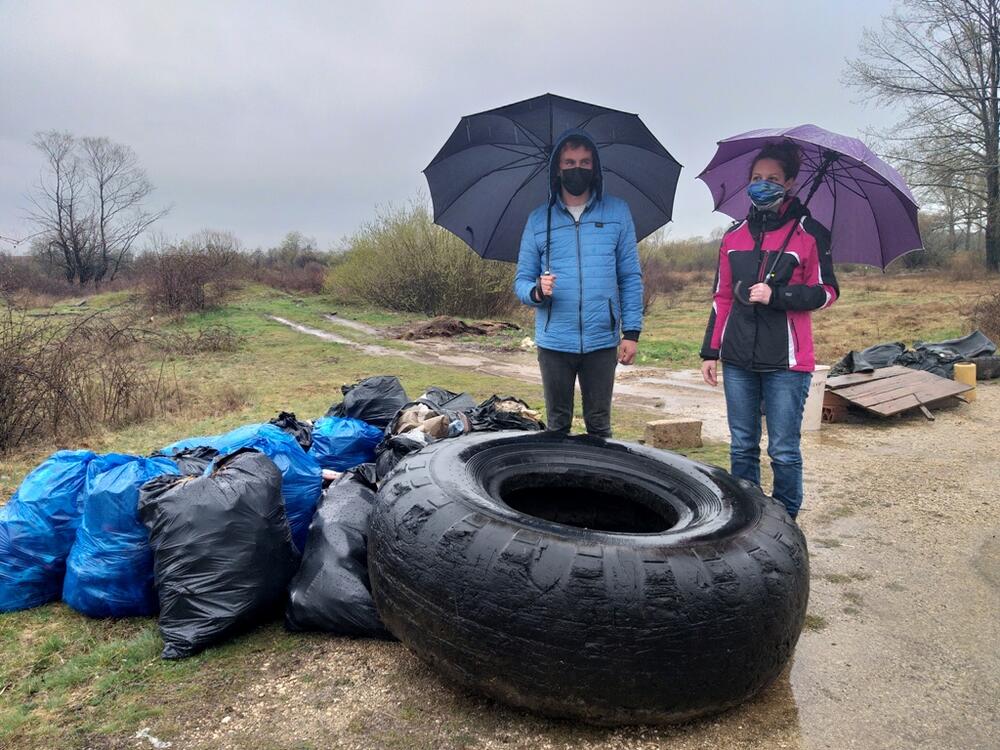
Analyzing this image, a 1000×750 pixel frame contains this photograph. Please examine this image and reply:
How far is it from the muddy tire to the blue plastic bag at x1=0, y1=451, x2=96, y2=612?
155 cm

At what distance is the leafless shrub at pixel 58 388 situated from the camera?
5454 mm

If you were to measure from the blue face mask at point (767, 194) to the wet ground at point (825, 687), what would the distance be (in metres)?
1.88

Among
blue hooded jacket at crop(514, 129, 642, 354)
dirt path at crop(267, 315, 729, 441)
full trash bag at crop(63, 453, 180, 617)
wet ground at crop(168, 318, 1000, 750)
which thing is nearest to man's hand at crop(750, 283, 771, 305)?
blue hooded jacket at crop(514, 129, 642, 354)

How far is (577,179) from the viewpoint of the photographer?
333 cm

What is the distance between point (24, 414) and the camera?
5.58m

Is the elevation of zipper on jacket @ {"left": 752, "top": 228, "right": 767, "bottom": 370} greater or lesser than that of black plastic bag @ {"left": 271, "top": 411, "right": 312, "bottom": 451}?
greater

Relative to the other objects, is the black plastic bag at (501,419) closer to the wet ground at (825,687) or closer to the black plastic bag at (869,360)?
the wet ground at (825,687)

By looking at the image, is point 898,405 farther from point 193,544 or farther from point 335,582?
point 193,544

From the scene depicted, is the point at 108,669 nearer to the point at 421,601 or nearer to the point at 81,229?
the point at 421,601

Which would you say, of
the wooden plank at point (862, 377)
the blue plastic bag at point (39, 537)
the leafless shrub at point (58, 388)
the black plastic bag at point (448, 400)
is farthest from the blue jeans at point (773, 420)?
the leafless shrub at point (58, 388)

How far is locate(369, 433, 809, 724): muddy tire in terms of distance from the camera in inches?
73.9

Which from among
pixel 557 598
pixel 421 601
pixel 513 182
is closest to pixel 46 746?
pixel 421 601

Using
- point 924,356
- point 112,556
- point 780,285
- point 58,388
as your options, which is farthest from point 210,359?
point 924,356

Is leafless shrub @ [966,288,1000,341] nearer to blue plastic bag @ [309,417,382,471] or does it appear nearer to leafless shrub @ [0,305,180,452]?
blue plastic bag @ [309,417,382,471]
